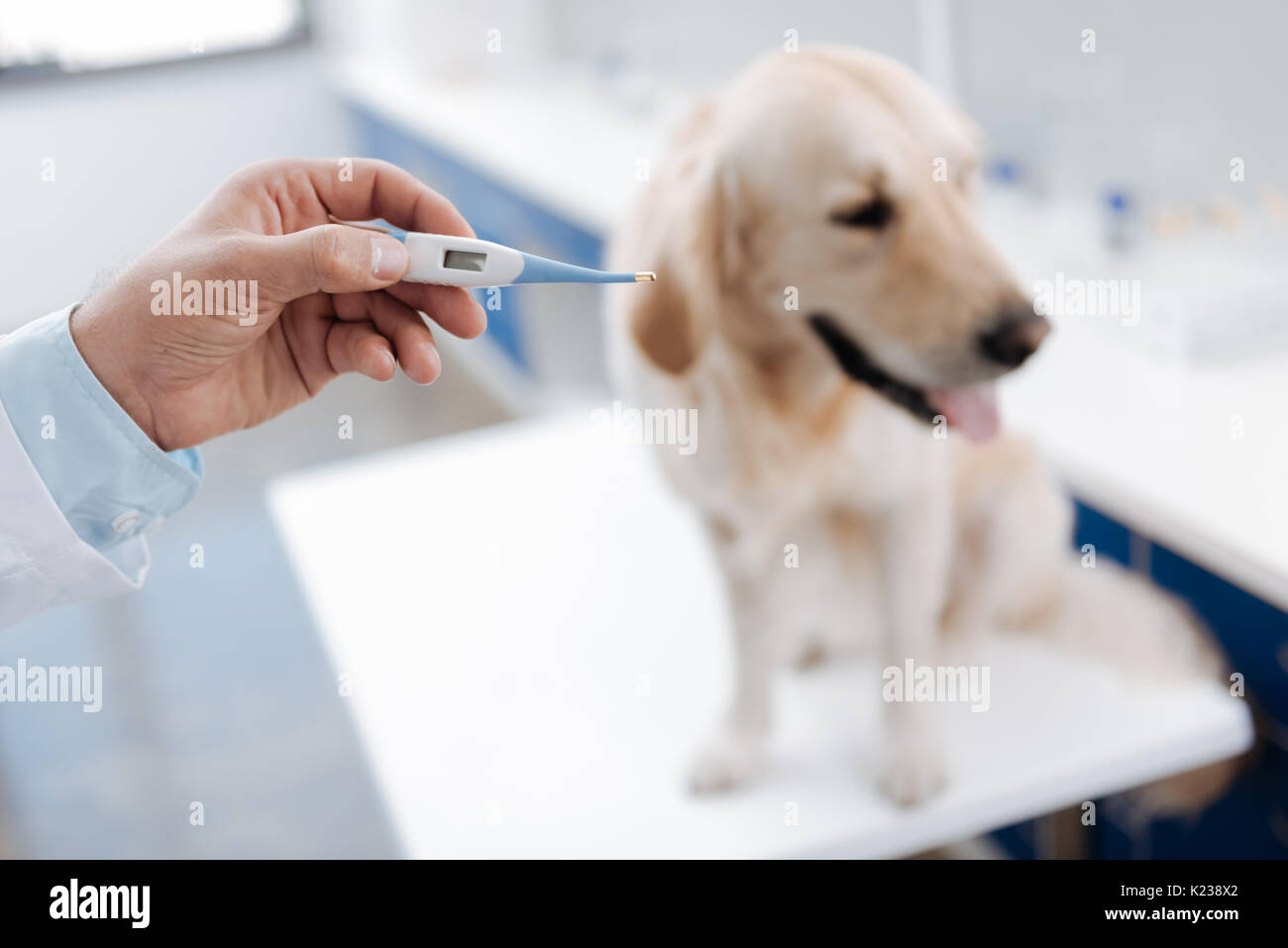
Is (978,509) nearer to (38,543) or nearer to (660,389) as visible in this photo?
(660,389)

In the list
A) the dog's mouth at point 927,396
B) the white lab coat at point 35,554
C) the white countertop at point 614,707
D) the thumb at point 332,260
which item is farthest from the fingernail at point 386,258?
the white countertop at point 614,707

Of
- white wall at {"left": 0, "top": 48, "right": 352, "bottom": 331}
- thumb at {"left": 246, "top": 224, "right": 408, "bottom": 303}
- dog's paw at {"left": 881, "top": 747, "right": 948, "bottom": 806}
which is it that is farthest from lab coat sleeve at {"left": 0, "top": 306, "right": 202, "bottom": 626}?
white wall at {"left": 0, "top": 48, "right": 352, "bottom": 331}

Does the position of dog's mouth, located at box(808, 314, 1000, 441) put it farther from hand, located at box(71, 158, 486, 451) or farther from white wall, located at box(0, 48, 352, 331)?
white wall, located at box(0, 48, 352, 331)

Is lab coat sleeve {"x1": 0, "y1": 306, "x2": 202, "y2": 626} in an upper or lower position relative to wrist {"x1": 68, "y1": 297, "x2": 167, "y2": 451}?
lower

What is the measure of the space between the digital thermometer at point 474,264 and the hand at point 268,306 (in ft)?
0.04

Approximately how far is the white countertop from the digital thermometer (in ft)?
1.58

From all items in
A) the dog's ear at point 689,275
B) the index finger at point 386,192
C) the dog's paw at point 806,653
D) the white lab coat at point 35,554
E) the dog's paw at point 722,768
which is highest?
the index finger at point 386,192

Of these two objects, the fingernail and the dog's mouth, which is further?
the dog's mouth

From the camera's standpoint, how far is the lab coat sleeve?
0.65 metres

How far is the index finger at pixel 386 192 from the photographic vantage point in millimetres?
700

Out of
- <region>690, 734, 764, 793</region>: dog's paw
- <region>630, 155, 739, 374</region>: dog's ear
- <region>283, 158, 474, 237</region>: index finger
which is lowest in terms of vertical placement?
<region>690, 734, 764, 793</region>: dog's paw

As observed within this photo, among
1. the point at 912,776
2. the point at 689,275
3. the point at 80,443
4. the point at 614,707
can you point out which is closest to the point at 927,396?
the point at 689,275

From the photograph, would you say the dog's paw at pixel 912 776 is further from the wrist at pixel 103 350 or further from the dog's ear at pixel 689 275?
the wrist at pixel 103 350

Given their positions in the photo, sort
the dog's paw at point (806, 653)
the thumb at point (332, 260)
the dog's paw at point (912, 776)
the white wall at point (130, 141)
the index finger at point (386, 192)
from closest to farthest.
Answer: the thumb at point (332, 260) → the index finger at point (386, 192) → the dog's paw at point (912, 776) → the dog's paw at point (806, 653) → the white wall at point (130, 141)
